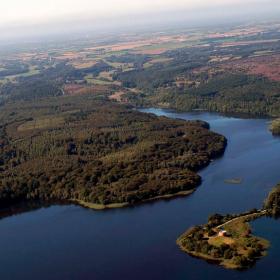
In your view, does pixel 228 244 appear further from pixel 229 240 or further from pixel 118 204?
pixel 118 204

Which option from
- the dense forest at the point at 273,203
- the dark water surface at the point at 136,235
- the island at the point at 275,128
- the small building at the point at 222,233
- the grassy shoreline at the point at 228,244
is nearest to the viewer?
the grassy shoreline at the point at 228,244

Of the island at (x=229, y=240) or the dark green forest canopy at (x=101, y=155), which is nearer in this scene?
the island at (x=229, y=240)

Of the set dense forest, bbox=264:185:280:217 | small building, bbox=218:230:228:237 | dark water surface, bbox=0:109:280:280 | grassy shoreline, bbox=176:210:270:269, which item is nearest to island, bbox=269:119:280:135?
dark water surface, bbox=0:109:280:280

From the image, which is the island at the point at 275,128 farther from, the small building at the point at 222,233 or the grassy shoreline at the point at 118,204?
the small building at the point at 222,233

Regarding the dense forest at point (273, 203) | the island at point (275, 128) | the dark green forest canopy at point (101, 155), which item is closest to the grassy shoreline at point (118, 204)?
the dark green forest canopy at point (101, 155)

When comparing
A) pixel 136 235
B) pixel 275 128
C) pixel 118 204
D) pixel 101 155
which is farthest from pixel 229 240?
pixel 275 128

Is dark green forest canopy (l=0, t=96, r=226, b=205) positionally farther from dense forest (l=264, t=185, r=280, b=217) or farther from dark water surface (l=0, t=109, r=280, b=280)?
dense forest (l=264, t=185, r=280, b=217)
